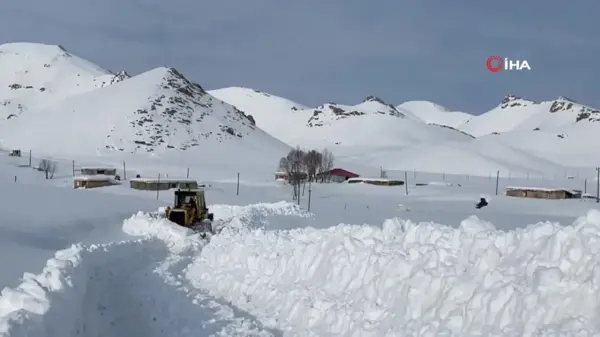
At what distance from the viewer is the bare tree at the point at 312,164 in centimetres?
8141

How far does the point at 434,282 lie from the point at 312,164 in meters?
77.6

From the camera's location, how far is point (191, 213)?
2344cm

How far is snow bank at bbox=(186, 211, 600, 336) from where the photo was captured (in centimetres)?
641

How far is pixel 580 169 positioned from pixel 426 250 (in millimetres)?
158564

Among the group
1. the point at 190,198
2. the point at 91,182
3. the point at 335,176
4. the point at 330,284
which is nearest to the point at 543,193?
the point at 335,176

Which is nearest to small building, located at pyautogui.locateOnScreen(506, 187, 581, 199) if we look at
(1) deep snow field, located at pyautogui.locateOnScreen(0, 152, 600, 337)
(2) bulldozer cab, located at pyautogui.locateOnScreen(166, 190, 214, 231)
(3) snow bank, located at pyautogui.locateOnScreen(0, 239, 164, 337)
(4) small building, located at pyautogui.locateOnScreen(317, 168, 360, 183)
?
(4) small building, located at pyautogui.locateOnScreen(317, 168, 360, 183)

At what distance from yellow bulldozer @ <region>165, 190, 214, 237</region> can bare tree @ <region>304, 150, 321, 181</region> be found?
51.6 m

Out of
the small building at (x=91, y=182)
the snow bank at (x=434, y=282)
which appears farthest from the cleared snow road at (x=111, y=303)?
the small building at (x=91, y=182)

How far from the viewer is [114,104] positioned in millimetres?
144375

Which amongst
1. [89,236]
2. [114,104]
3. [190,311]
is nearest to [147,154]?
[114,104]

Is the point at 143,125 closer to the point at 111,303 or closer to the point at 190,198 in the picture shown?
the point at 190,198

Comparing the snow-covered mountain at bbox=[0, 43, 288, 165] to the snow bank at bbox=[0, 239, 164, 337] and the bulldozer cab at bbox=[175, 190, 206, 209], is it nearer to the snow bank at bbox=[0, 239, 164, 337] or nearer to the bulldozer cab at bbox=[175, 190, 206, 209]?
the bulldozer cab at bbox=[175, 190, 206, 209]

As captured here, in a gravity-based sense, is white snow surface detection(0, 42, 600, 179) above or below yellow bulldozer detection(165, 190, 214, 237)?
above

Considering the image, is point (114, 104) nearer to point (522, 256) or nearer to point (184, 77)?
point (184, 77)
